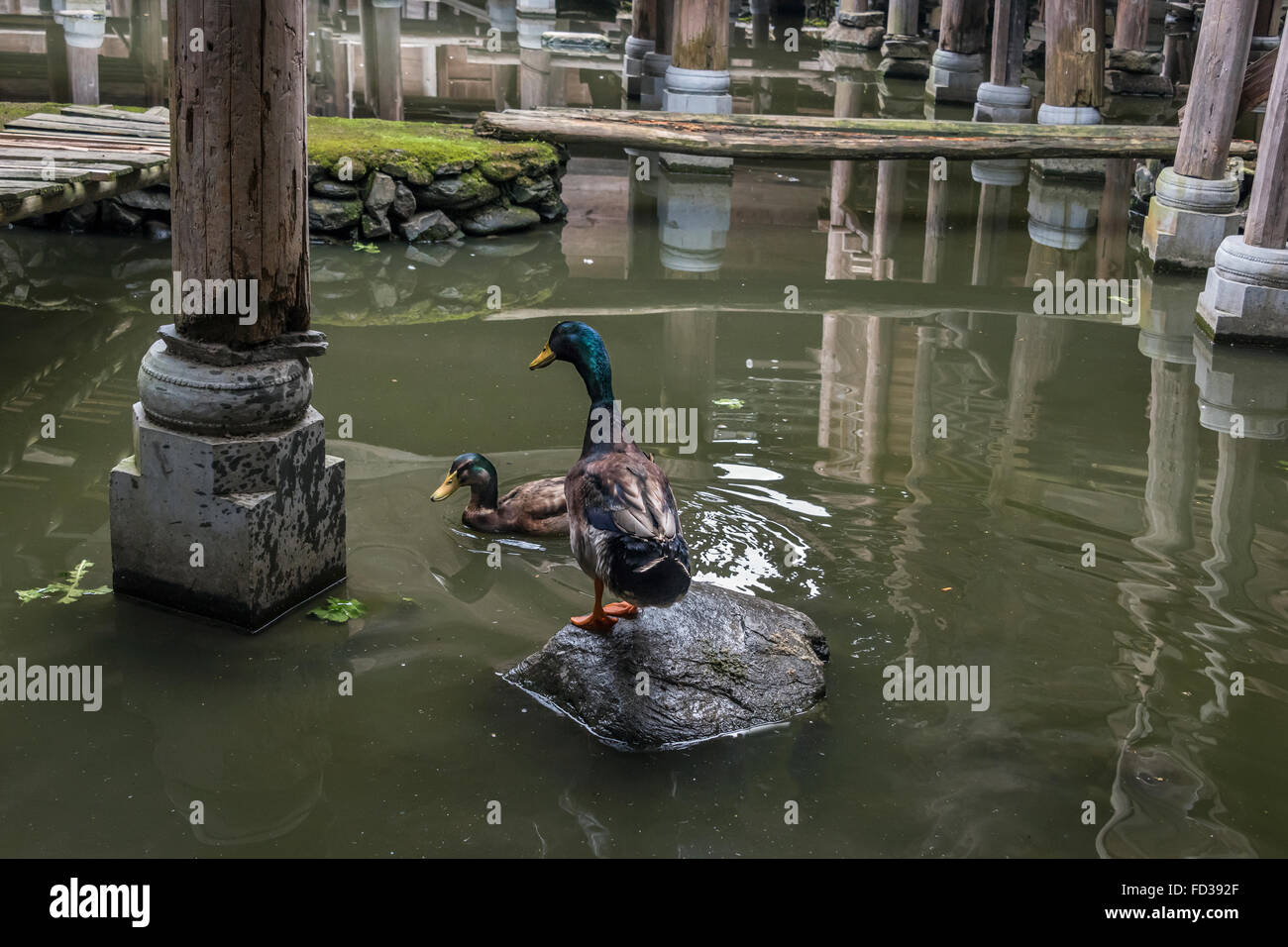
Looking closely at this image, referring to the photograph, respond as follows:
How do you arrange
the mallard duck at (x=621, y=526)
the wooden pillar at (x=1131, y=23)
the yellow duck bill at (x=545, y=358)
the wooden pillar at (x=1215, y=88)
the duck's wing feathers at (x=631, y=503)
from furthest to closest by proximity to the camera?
the wooden pillar at (x=1131, y=23)
the wooden pillar at (x=1215, y=88)
the yellow duck bill at (x=545, y=358)
the duck's wing feathers at (x=631, y=503)
the mallard duck at (x=621, y=526)

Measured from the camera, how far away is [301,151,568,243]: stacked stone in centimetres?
943

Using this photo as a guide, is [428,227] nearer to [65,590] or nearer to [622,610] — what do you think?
[65,590]

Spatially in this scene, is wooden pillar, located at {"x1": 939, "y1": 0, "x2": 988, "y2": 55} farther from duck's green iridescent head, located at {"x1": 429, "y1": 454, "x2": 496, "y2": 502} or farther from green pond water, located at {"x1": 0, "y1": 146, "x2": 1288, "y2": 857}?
duck's green iridescent head, located at {"x1": 429, "y1": 454, "x2": 496, "y2": 502}

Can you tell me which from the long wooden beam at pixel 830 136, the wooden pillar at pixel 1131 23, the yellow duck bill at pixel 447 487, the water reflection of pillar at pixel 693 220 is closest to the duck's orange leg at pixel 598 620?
the yellow duck bill at pixel 447 487

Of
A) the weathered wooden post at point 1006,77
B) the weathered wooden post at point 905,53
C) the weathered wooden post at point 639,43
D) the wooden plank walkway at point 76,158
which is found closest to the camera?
the wooden plank walkway at point 76,158

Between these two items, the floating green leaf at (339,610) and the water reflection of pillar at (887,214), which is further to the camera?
the water reflection of pillar at (887,214)

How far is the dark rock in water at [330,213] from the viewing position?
30.8ft

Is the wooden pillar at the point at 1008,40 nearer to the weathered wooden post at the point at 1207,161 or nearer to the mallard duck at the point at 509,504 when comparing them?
the weathered wooden post at the point at 1207,161

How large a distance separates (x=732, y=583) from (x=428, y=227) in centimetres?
561

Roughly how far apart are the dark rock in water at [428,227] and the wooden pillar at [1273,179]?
532 cm

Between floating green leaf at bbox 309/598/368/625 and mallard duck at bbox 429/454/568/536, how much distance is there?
2.47 ft

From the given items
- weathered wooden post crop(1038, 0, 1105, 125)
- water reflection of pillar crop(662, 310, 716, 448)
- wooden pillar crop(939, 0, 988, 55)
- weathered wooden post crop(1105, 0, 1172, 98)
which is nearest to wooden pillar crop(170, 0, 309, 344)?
water reflection of pillar crop(662, 310, 716, 448)
